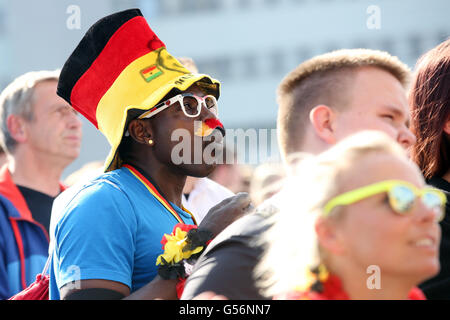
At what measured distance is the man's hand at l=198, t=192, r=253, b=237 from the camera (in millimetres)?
2705

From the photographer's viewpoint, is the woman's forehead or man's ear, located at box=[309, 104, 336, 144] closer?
the woman's forehead

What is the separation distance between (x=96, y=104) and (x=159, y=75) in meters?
0.31

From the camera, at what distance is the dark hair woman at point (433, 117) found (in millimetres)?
3314

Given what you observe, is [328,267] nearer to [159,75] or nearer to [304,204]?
[304,204]

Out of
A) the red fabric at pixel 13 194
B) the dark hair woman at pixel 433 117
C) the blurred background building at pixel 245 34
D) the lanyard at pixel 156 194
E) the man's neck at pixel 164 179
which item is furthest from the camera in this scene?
the blurred background building at pixel 245 34

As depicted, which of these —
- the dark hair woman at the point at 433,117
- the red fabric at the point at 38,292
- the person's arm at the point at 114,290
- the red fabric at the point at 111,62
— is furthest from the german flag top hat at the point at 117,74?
the dark hair woman at the point at 433,117

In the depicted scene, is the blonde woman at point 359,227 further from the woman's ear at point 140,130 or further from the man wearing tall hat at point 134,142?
the woman's ear at point 140,130

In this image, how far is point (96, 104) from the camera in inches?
127

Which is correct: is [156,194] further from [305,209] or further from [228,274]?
[305,209]

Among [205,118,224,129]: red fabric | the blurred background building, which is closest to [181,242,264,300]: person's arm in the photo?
[205,118,224,129]: red fabric

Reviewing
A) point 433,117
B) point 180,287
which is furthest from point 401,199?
point 433,117

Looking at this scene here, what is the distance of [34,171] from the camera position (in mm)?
4668

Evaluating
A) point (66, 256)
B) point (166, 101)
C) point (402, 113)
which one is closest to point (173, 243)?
point (66, 256)

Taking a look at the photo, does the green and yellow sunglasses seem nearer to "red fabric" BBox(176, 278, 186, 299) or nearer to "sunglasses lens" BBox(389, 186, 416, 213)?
"sunglasses lens" BBox(389, 186, 416, 213)
